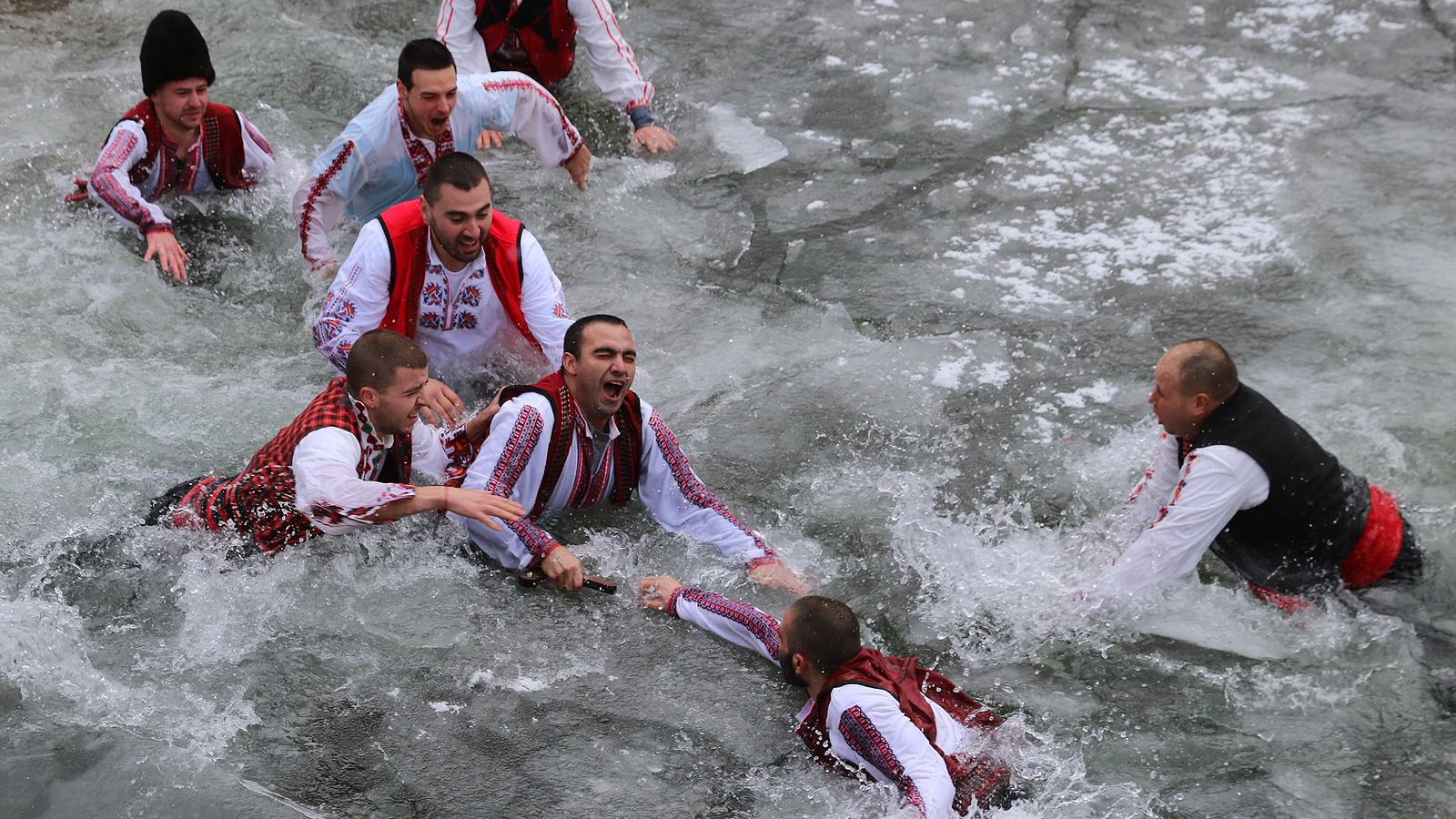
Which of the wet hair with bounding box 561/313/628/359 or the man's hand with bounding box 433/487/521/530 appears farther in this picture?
the wet hair with bounding box 561/313/628/359

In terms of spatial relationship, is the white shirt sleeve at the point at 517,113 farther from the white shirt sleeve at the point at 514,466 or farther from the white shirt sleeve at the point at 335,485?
the white shirt sleeve at the point at 335,485

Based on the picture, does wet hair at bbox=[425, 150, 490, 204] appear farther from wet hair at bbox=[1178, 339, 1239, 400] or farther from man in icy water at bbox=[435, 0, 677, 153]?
wet hair at bbox=[1178, 339, 1239, 400]

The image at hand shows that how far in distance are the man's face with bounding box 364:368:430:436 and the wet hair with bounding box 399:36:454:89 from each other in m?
1.57

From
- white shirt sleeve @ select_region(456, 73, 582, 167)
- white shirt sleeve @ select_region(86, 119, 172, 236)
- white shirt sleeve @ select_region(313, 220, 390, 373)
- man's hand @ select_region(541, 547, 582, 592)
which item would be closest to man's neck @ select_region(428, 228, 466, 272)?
white shirt sleeve @ select_region(313, 220, 390, 373)

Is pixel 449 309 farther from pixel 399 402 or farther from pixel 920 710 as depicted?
pixel 920 710

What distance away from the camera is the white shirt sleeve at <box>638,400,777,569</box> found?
127 inches

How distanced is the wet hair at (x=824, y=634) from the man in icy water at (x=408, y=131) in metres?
2.46

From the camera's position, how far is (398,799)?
242 cm

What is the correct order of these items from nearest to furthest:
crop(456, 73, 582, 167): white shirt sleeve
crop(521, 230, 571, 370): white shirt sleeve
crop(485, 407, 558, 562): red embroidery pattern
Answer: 1. crop(485, 407, 558, 562): red embroidery pattern
2. crop(521, 230, 571, 370): white shirt sleeve
3. crop(456, 73, 582, 167): white shirt sleeve

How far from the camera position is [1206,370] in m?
2.87

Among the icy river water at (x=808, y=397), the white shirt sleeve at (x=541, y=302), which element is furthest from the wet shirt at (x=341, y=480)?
the white shirt sleeve at (x=541, y=302)

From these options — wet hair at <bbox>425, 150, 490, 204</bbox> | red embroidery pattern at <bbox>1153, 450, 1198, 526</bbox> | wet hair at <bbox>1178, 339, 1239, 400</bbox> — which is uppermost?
wet hair at <bbox>425, 150, 490, 204</bbox>

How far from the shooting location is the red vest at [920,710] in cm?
258

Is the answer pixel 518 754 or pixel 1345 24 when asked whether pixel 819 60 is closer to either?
pixel 1345 24
